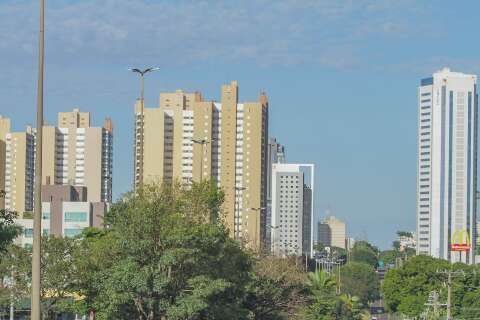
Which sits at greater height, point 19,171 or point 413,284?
point 19,171

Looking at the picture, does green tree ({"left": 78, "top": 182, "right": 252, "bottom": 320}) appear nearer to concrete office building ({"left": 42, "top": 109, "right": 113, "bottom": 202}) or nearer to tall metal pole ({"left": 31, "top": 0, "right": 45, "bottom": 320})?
tall metal pole ({"left": 31, "top": 0, "right": 45, "bottom": 320})

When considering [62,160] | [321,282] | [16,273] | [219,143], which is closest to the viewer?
[16,273]

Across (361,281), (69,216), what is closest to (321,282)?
(69,216)

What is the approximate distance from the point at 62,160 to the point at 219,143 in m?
38.5

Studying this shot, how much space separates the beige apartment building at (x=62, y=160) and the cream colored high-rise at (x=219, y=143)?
2335cm

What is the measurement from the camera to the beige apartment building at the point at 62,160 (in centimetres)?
17938

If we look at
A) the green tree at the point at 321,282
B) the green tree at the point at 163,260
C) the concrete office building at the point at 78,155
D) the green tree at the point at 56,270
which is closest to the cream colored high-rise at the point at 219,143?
the concrete office building at the point at 78,155

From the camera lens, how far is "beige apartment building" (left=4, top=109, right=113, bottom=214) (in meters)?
179

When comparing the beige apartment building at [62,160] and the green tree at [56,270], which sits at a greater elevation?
the beige apartment building at [62,160]

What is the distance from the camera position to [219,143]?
16125 centimetres

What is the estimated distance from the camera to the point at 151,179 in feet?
136

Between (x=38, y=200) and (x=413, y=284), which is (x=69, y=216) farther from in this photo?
(x=38, y=200)

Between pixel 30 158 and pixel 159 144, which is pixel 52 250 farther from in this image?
pixel 30 158

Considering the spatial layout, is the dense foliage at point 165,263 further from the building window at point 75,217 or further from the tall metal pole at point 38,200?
the building window at point 75,217
